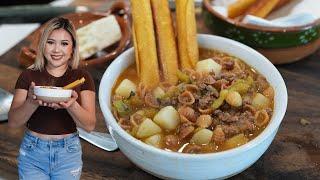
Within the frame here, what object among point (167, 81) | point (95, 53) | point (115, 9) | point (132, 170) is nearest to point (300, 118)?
point (167, 81)

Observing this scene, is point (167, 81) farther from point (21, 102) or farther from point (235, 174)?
point (21, 102)

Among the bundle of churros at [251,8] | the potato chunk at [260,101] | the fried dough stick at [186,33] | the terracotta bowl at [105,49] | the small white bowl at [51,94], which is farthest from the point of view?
the bundle of churros at [251,8]

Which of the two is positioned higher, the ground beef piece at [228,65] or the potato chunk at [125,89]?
the potato chunk at [125,89]

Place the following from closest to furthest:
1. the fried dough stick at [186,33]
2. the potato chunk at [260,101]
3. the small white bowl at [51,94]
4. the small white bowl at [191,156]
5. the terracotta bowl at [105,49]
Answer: the small white bowl at [51,94] → the small white bowl at [191,156] → the potato chunk at [260,101] → the fried dough stick at [186,33] → the terracotta bowl at [105,49]

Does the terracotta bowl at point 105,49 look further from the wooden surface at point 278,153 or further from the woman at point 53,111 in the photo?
the woman at point 53,111

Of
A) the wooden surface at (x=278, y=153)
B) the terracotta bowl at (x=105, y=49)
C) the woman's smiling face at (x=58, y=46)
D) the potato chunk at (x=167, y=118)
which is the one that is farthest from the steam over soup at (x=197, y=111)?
the woman's smiling face at (x=58, y=46)

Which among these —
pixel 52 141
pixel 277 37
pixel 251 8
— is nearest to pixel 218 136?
pixel 52 141

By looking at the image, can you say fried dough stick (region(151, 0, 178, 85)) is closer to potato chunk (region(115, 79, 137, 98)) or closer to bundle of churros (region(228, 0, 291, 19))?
potato chunk (region(115, 79, 137, 98))

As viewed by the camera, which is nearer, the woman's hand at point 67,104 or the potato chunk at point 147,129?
the woman's hand at point 67,104

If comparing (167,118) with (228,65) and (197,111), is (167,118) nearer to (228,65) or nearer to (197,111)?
(197,111)
